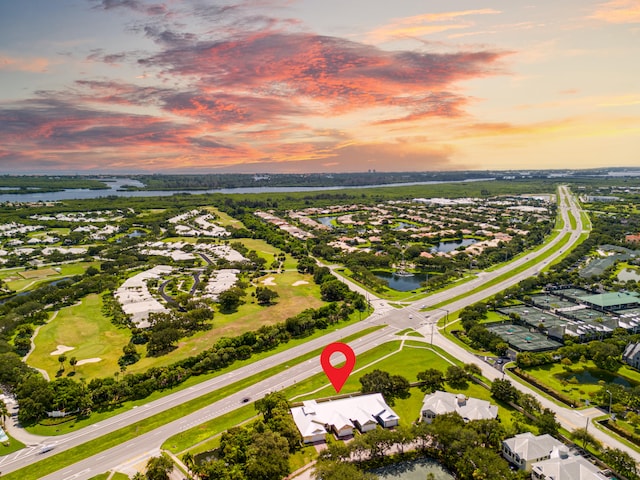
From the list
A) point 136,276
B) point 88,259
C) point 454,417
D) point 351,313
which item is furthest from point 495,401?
point 88,259

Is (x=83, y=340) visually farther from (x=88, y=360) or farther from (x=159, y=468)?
(x=159, y=468)

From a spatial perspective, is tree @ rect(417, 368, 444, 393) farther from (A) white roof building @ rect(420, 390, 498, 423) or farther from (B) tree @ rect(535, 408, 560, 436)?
(B) tree @ rect(535, 408, 560, 436)

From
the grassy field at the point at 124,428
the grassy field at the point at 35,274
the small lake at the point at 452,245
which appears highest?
the small lake at the point at 452,245

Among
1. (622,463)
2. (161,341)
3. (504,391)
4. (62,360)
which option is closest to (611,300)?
(504,391)

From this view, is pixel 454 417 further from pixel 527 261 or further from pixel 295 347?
pixel 527 261

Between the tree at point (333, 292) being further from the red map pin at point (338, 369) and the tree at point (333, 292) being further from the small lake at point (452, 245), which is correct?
the small lake at point (452, 245)

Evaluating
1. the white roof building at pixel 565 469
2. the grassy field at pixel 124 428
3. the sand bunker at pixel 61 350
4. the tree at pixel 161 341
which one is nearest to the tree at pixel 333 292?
the grassy field at pixel 124 428
